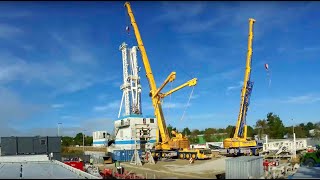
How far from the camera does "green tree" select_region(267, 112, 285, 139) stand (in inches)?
4614

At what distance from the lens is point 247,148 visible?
6375cm

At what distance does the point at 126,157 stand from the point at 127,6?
108ft

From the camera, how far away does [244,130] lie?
226 feet

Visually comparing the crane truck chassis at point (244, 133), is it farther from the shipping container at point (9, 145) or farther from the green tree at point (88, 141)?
the green tree at point (88, 141)

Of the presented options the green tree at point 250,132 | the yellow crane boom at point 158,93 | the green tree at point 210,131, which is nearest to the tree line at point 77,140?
the green tree at point 210,131

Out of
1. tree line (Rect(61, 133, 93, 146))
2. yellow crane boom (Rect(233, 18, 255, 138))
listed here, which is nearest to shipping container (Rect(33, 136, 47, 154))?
yellow crane boom (Rect(233, 18, 255, 138))

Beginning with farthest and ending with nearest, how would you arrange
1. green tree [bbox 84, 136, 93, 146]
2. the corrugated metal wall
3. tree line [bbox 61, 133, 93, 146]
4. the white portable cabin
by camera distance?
green tree [bbox 84, 136, 93, 146]
tree line [bbox 61, 133, 93, 146]
the white portable cabin
the corrugated metal wall

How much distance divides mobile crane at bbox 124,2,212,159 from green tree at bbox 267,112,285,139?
55945 millimetres

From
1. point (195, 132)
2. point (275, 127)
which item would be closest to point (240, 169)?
point (275, 127)

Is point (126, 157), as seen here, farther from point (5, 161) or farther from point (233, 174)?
point (233, 174)

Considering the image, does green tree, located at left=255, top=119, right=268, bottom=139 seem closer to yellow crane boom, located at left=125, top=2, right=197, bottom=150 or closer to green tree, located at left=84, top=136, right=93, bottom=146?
yellow crane boom, located at left=125, top=2, right=197, bottom=150

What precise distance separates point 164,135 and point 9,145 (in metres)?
26.4

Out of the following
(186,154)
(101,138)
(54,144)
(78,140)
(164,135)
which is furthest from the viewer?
(78,140)

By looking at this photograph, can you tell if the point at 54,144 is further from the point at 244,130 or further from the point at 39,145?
the point at 244,130
